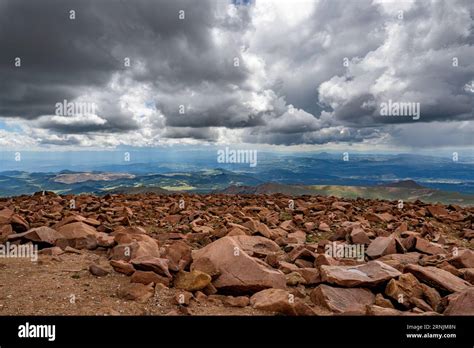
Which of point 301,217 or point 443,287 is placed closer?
point 443,287

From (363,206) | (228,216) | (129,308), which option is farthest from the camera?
(363,206)

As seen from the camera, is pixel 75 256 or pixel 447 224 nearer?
pixel 75 256

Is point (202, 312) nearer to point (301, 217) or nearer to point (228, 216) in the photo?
point (228, 216)

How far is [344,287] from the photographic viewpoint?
32.0 feet

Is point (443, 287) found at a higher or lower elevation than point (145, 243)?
lower

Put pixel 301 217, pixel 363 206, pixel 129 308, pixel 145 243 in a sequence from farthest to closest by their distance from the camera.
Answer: pixel 363 206, pixel 301 217, pixel 145 243, pixel 129 308

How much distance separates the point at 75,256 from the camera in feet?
40.1

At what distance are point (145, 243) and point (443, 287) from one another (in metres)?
Answer: 9.99

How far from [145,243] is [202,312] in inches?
186

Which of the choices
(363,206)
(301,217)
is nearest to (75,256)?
(301,217)
